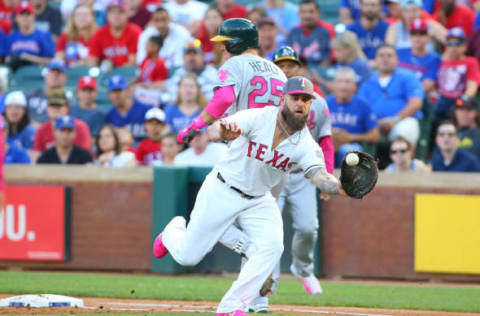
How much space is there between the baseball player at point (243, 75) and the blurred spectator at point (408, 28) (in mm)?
6071

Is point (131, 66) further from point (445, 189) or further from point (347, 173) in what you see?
point (347, 173)

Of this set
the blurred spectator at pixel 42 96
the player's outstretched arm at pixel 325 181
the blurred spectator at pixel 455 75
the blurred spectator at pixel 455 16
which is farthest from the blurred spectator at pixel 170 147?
the player's outstretched arm at pixel 325 181

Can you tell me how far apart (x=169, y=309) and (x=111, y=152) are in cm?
450

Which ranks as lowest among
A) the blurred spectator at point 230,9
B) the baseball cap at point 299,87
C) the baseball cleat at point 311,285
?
the baseball cleat at point 311,285

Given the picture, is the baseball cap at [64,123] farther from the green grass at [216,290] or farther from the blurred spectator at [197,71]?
the green grass at [216,290]

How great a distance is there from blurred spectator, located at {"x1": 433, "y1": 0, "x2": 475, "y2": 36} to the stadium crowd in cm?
1

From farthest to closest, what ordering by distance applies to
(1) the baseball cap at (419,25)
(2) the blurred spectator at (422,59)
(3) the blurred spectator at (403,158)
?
(2) the blurred spectator at (422,59), (1) the baseball cap at (419,25), (3) the blurred spectator at (403,158)

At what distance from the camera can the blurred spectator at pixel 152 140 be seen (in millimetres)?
11688

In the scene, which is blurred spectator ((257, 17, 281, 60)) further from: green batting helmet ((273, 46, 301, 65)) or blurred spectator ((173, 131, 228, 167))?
green batting helmet ((273, 46, 301, 65))

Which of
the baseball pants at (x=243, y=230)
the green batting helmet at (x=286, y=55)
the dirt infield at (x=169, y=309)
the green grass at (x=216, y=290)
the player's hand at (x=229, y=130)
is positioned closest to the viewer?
the player's hand at (x=229, y=130)

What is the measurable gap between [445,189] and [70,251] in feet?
15.3

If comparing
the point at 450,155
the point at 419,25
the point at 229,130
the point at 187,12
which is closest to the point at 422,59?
the point at 419,25

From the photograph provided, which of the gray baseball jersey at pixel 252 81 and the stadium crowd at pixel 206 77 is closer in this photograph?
the gray baseball jersey at pixel 252 81

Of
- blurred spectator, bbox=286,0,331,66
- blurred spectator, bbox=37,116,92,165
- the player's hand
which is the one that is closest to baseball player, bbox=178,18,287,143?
the player's hand
